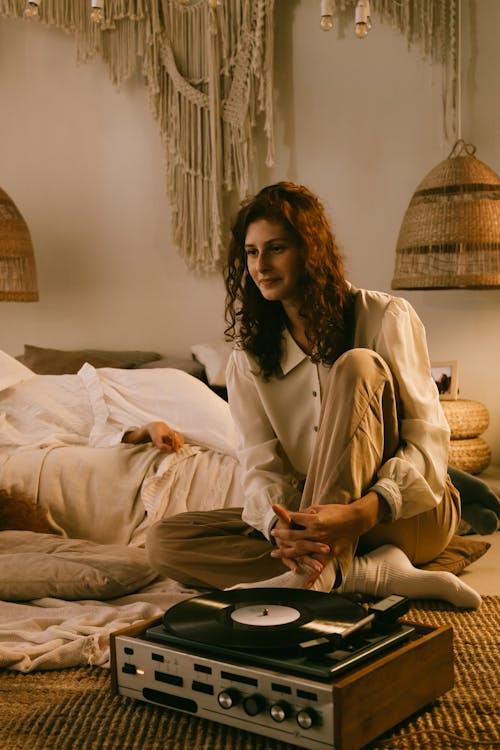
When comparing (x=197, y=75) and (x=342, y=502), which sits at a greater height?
(x=197, y=75)

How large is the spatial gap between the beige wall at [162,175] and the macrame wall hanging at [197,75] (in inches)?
2.9

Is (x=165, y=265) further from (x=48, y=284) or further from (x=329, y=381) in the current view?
(x=329, y=381)

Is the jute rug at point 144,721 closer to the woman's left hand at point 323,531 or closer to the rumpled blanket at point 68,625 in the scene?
the rumpled blanket at point 68,625

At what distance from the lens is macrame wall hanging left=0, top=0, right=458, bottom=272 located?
3387 millimetres

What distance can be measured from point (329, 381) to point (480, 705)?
2.00 feet

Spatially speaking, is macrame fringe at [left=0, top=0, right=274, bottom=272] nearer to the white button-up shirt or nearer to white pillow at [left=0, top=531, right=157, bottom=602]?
the white button-up shirt

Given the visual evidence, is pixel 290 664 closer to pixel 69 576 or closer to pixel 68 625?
pixel 68 625

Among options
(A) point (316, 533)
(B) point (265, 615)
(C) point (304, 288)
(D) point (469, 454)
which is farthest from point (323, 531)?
(D) point (469, 454)

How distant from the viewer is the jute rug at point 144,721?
4.06 ft

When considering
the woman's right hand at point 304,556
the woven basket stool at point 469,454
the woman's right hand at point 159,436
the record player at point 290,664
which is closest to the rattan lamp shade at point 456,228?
the woven basket stool at point 469,454

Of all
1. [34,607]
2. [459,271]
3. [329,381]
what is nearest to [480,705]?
[329,381]

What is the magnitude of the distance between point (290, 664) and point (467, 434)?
1.94 m

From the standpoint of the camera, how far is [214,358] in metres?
3.15

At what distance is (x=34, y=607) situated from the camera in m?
1.89
